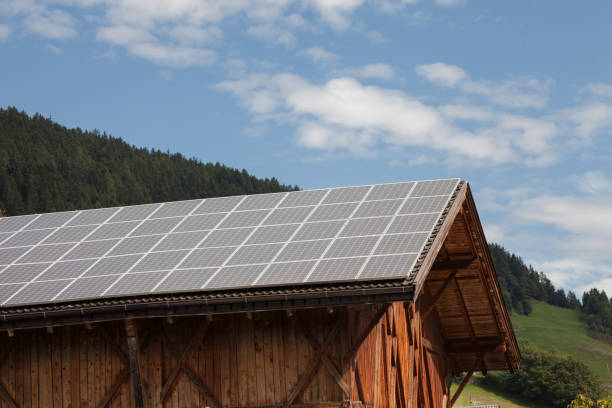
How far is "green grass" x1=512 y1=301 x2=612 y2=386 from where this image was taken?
132375 millimetres

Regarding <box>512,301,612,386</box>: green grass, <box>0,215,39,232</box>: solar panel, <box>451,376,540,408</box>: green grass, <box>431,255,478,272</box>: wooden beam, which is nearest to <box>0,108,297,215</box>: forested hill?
<box>512,301,612,386</box>: green grass

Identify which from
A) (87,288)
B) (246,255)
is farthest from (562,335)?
(87,288)

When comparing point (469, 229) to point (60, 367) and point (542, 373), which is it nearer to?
point (60, 367)

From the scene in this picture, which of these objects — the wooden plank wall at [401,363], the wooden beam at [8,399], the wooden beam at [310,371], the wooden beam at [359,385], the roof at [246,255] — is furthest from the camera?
the wooden beam at [8,399]

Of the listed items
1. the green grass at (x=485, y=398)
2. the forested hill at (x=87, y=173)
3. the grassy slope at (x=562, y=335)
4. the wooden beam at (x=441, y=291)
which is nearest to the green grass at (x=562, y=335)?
the grassy slope at (x=562, y=335)

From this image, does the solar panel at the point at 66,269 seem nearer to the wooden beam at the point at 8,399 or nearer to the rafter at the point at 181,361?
the wooden beam at the point at 8,399

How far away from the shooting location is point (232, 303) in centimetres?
1551

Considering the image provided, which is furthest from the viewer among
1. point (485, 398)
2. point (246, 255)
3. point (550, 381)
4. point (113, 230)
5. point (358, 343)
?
point (550, 381)

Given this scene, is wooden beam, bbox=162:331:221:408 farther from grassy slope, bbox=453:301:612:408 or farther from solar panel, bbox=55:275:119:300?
grassy slope, bbox=453:301:612:408

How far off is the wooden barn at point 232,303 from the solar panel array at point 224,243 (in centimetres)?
5

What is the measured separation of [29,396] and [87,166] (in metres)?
131

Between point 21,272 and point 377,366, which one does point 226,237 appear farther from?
point 21,272

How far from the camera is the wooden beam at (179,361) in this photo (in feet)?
55.2

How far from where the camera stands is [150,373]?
17.1 m
